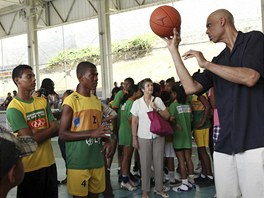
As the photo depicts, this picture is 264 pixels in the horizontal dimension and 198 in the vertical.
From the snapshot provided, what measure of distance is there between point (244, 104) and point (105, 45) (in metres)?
13.3

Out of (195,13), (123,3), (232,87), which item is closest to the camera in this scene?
(232,87)

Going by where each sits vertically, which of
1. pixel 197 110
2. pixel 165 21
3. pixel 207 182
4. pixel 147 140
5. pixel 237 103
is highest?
pixel 165 21

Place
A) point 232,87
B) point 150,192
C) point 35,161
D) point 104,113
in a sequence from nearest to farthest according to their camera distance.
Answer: point 232,87
point 35,161
point 104,113
point 150,192

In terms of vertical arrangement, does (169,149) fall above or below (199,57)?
below

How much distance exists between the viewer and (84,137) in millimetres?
3168

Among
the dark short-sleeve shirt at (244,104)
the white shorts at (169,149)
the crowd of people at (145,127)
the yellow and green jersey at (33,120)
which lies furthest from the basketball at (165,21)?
the white shorts at (169,149)

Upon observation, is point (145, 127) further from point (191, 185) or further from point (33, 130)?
point (33, 130)

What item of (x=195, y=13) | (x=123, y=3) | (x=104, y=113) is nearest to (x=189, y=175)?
(x=104, y=113)

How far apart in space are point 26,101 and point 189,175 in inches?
126

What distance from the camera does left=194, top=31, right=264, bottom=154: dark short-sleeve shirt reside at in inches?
94.3

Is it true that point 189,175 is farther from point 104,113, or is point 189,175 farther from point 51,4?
point 51,4

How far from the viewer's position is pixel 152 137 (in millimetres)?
4977

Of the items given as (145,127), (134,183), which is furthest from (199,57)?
(134,183)

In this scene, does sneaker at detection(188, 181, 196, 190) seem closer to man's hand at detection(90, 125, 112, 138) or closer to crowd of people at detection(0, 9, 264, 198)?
crowd of people at detection(0, 9, 264, 198)
